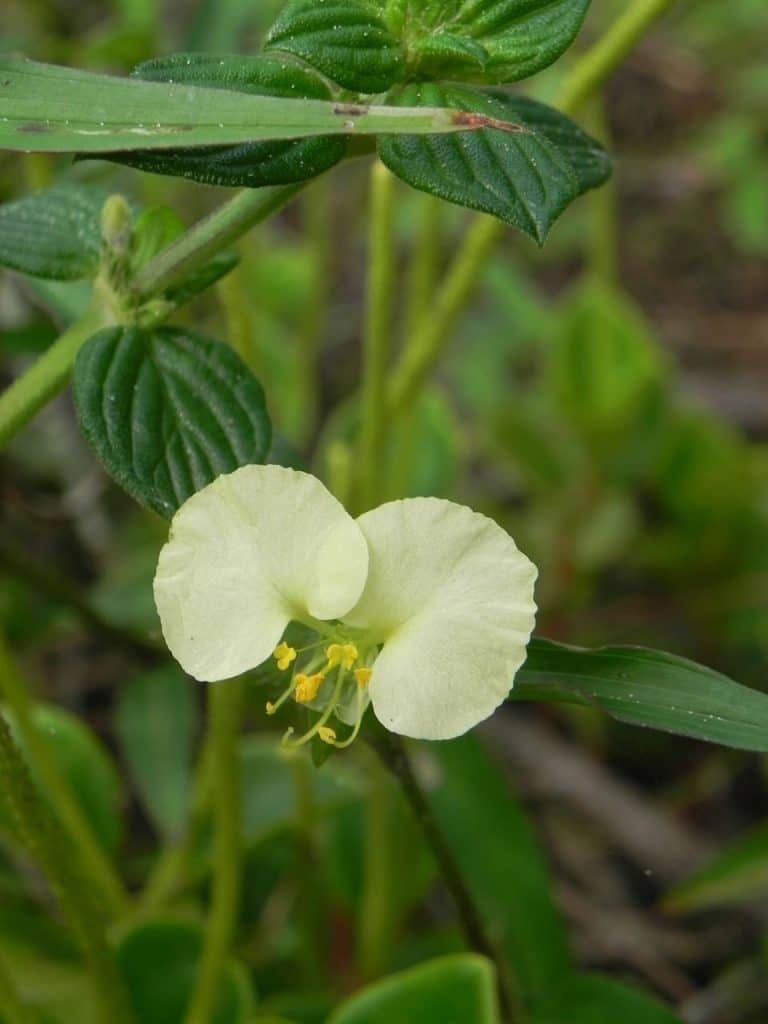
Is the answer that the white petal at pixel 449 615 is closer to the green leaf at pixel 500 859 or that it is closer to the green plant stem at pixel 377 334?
the green plant stem at pixel 377 334

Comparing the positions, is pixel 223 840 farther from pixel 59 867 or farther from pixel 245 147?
pixel 245 147

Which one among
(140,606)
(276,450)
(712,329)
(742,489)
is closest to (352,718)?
(276,450)

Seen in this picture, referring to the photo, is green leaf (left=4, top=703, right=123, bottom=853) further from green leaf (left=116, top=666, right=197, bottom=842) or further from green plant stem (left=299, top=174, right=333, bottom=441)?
green plant stem (left=299, top=174, right=333, bottom=441)

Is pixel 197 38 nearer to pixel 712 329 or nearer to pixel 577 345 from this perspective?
pixel 577 345

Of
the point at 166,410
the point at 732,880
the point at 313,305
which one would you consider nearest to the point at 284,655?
the point at 166,410

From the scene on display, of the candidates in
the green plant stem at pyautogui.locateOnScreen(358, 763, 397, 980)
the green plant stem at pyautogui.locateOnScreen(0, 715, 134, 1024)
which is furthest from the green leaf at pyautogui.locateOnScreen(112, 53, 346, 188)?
the green plant stem at pyautogui.locateOnScreen(358, 763, 397, 980)

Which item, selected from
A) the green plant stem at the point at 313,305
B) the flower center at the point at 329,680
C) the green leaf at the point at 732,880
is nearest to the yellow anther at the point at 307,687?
the flower center at the point at 329,680
